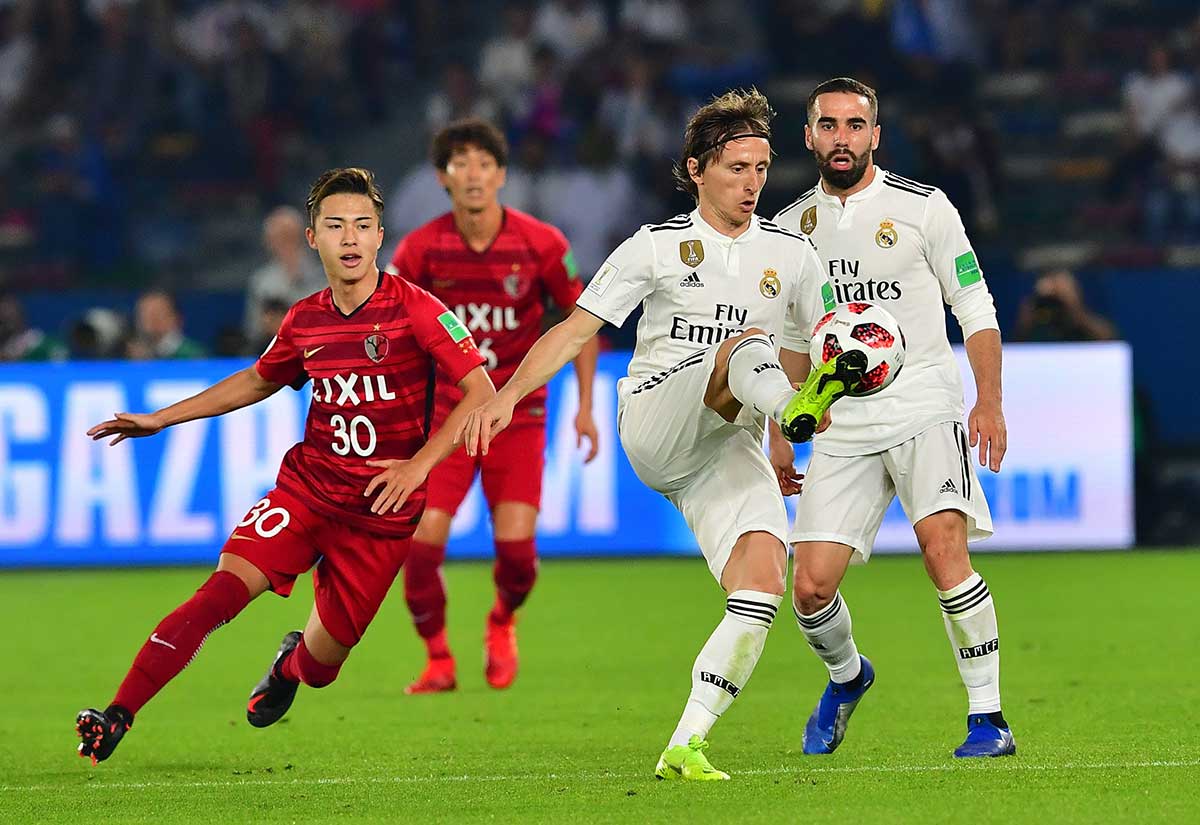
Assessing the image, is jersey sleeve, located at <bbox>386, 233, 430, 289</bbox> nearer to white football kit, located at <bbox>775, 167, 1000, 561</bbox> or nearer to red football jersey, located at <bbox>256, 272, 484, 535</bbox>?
red football jersey, located at <bbox>256, 272, 484, 535</bbox>

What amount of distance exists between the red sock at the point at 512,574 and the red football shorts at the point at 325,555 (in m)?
1.91

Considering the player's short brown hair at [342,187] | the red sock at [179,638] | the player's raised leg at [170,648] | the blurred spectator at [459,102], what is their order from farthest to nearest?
the blurred spectator at [459,102] → the player's short brown hair at [342,187] → the red sock at [179,638] → the player's raised leg at [170,648]

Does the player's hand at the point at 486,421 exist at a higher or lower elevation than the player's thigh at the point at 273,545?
higher

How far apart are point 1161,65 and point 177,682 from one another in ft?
38.3

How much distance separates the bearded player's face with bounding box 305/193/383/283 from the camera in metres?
6.30

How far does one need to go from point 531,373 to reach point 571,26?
1287cm

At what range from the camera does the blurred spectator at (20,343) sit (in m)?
13.5

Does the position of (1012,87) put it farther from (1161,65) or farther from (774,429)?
(774,429)

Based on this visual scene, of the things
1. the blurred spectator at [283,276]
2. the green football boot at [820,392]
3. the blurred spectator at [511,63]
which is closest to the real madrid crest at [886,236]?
the green football boot at [820,392]

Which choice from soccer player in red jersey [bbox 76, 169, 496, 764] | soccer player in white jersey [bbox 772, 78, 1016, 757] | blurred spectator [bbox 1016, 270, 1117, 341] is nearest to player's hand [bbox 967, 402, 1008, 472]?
soccer player in white jersey [bbox 772, 78, 1016, 757]

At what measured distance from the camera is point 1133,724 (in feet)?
21.9

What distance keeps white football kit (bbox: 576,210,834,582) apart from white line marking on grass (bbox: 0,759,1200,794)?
2.12 ft

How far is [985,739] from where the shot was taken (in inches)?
234

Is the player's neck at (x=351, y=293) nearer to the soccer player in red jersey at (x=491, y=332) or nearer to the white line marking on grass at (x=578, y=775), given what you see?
the white line marking on grass at (x=578, y=775)
